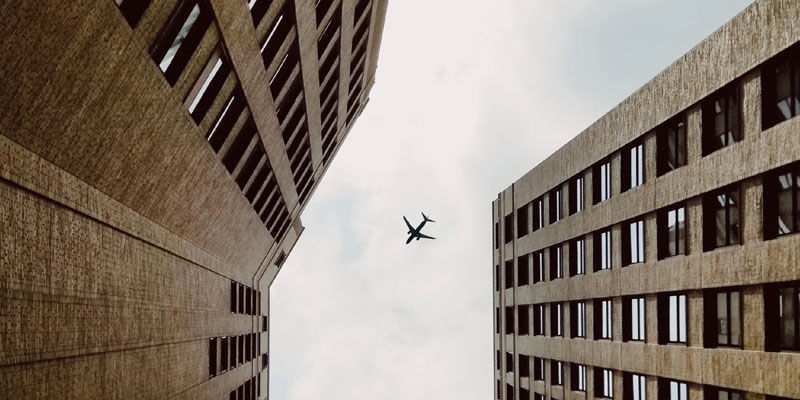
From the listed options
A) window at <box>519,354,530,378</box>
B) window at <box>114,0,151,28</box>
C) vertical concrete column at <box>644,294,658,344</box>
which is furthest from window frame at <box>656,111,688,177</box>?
window at <box>519,354,530,378</box>

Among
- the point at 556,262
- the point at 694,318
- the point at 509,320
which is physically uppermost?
the point at 556,262

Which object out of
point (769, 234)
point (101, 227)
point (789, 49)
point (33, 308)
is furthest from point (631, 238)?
point (33, 308)

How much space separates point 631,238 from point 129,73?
17.9 m

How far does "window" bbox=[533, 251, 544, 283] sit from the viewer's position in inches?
1476

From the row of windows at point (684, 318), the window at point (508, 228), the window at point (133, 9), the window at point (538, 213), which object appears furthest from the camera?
the window at point (508, 228)

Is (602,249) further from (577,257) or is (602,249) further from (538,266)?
(538,266)

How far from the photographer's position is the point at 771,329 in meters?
17.4

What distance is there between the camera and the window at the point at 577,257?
3131 cm

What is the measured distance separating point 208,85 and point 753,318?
46.8 ft

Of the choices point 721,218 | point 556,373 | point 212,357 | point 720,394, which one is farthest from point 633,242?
point 212,357

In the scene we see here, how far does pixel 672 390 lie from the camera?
910 inches

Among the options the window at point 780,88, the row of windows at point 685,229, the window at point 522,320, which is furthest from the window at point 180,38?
the window at point 522,320

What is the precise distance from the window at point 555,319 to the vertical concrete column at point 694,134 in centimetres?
1441

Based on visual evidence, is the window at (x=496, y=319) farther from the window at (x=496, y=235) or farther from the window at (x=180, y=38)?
the window at (x=180, y=38)
